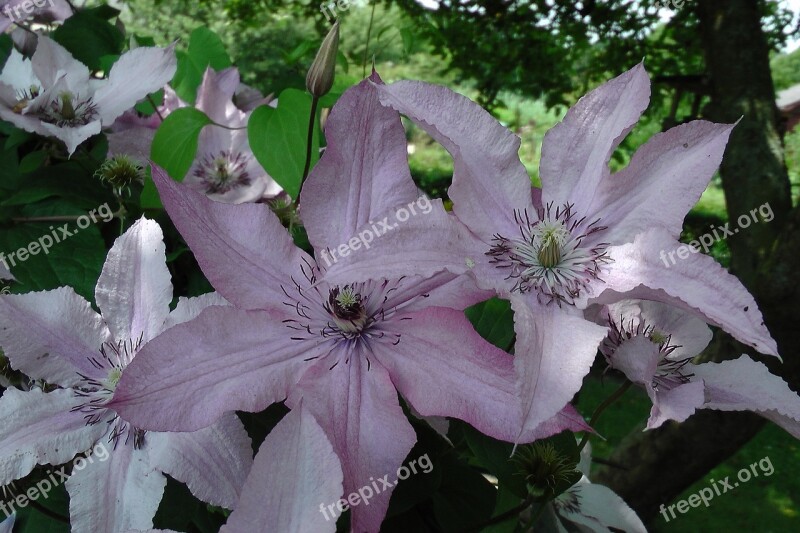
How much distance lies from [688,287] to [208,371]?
340 mm

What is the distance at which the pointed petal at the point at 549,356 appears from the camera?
406 mm

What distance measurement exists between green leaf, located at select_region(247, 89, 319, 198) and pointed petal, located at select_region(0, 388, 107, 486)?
30 centimetres

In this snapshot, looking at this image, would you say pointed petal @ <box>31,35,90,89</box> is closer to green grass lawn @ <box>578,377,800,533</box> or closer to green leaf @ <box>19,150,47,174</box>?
green leaf @ <box>19,150,47,174</box>

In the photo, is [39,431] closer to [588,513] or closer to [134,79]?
[134,79]

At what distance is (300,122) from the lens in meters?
0.77

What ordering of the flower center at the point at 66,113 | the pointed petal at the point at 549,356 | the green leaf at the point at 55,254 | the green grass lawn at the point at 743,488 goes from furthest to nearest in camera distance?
the green grass lawn at the point at 743,488, the flower center at the point at 66,113, the green leaf at the point at 55,254, the pointed petal at the point at 549,356

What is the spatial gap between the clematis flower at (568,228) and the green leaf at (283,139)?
9.7 inches

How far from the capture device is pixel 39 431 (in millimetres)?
572

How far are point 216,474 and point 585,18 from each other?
129 inches

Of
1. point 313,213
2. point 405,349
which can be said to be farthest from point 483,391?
point 313,213

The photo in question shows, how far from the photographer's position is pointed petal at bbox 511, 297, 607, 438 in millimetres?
406
